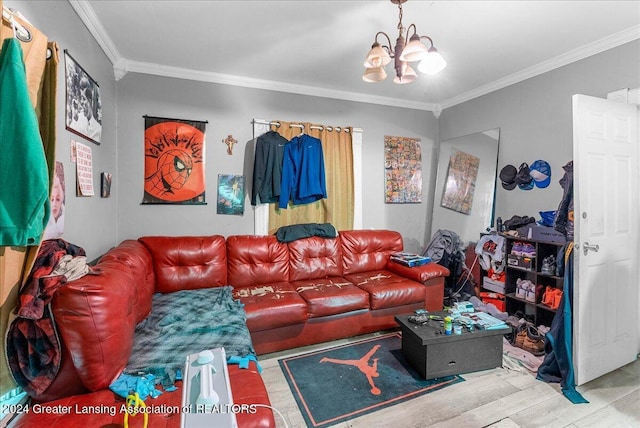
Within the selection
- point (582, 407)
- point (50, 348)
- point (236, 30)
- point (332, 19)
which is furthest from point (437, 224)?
point (50, 348)

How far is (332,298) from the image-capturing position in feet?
8.06

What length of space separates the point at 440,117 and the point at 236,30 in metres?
2.98

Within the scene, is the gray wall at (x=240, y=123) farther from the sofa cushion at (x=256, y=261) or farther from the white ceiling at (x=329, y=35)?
the sofa cushion at (x=256, y=261)

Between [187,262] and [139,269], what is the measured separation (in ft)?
2.02

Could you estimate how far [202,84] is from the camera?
10.0 feet

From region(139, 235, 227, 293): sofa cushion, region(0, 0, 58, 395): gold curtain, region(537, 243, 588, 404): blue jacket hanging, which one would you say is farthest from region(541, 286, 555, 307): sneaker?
region(0, 0, 58, 395): gold curtain

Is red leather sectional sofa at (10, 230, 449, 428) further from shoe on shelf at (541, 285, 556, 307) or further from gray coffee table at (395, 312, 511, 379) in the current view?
shoe on shelf at (541, 285, 556, 307)

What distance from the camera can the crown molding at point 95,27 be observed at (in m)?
1.90

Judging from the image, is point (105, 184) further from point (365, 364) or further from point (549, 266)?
point (549, 266)

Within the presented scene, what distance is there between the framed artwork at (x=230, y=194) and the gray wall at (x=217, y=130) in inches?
2.2

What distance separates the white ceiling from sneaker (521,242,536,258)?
5.51 ft

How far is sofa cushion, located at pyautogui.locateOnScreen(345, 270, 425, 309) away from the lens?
2.60 m

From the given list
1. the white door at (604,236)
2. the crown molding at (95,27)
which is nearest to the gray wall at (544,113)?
the white door at (604,236)

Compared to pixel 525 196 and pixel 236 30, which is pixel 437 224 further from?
pixel 236 30
